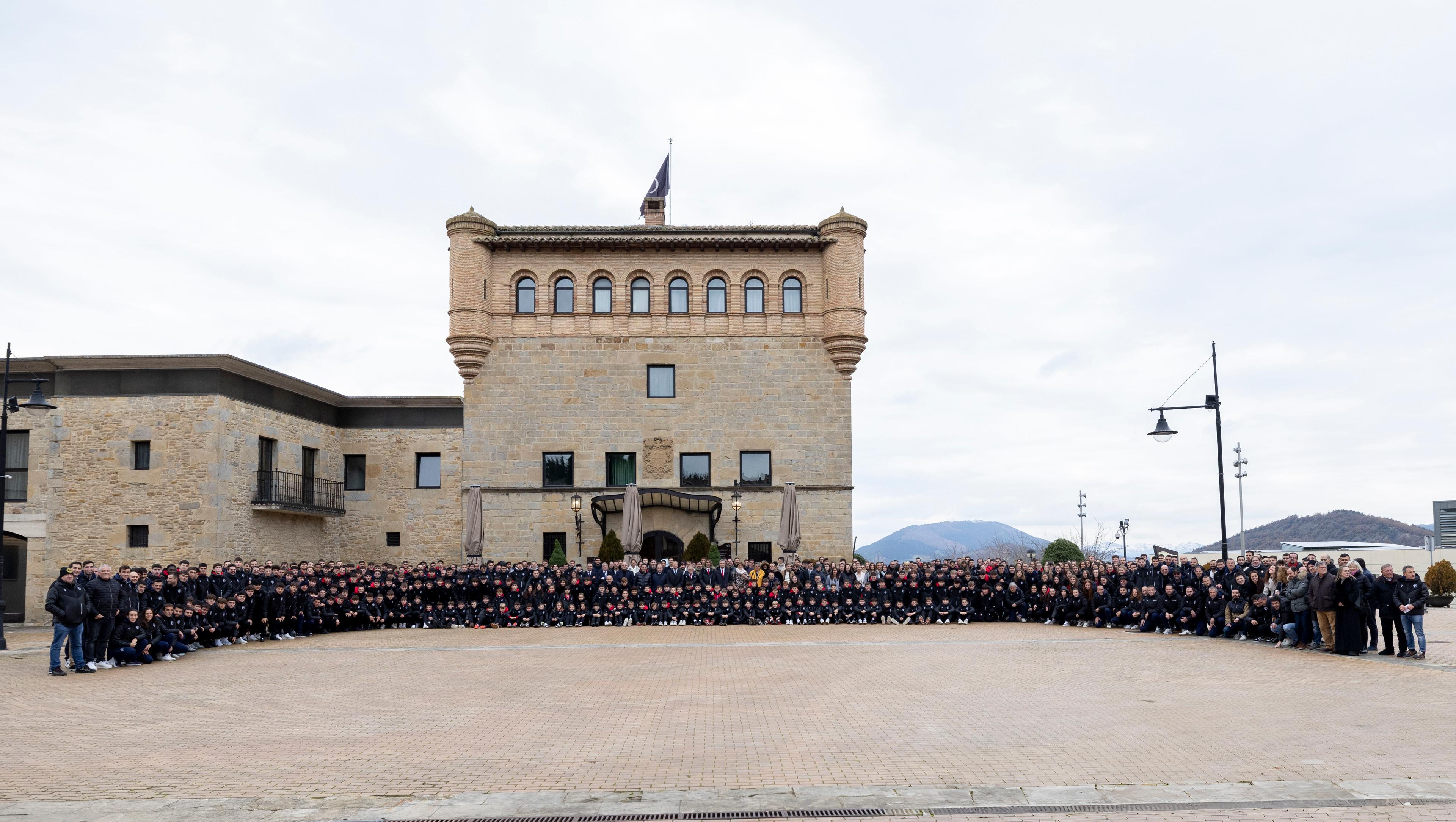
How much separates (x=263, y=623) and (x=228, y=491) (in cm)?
732

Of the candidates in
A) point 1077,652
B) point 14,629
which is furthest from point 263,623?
point 1077,652

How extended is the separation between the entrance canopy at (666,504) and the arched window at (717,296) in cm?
633

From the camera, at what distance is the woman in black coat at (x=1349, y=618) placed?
1669cm

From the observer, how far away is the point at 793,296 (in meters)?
34.8

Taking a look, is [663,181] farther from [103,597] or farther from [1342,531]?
[1342,531]

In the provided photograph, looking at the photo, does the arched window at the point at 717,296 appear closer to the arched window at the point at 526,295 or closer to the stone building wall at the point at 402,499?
the arched window at the point at 526,295

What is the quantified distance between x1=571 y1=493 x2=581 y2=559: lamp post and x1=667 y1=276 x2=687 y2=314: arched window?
7035 mm

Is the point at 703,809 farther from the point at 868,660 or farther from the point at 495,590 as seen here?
the point at 495,590

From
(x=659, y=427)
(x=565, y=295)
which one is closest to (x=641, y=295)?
(x=565, y=295)

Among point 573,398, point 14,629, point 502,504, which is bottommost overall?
point 14,629

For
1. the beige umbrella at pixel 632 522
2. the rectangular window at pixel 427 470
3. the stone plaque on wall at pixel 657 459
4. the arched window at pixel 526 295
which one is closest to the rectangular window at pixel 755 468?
the stone plaque on wall at pixel 657 459

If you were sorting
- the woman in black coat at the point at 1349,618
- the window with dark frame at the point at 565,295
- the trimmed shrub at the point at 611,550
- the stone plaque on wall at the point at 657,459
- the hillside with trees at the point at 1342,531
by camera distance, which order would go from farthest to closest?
the hillside with trees at the point at 1342,531, the window with dark frame at the point at 565,295, the stone plaque on wall at the point at 657,459, the trimmed shrub at the point at 611,550, the woman in black coat at the point at 1349,618

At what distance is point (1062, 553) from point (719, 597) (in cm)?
1422

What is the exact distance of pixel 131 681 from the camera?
49.6ft
